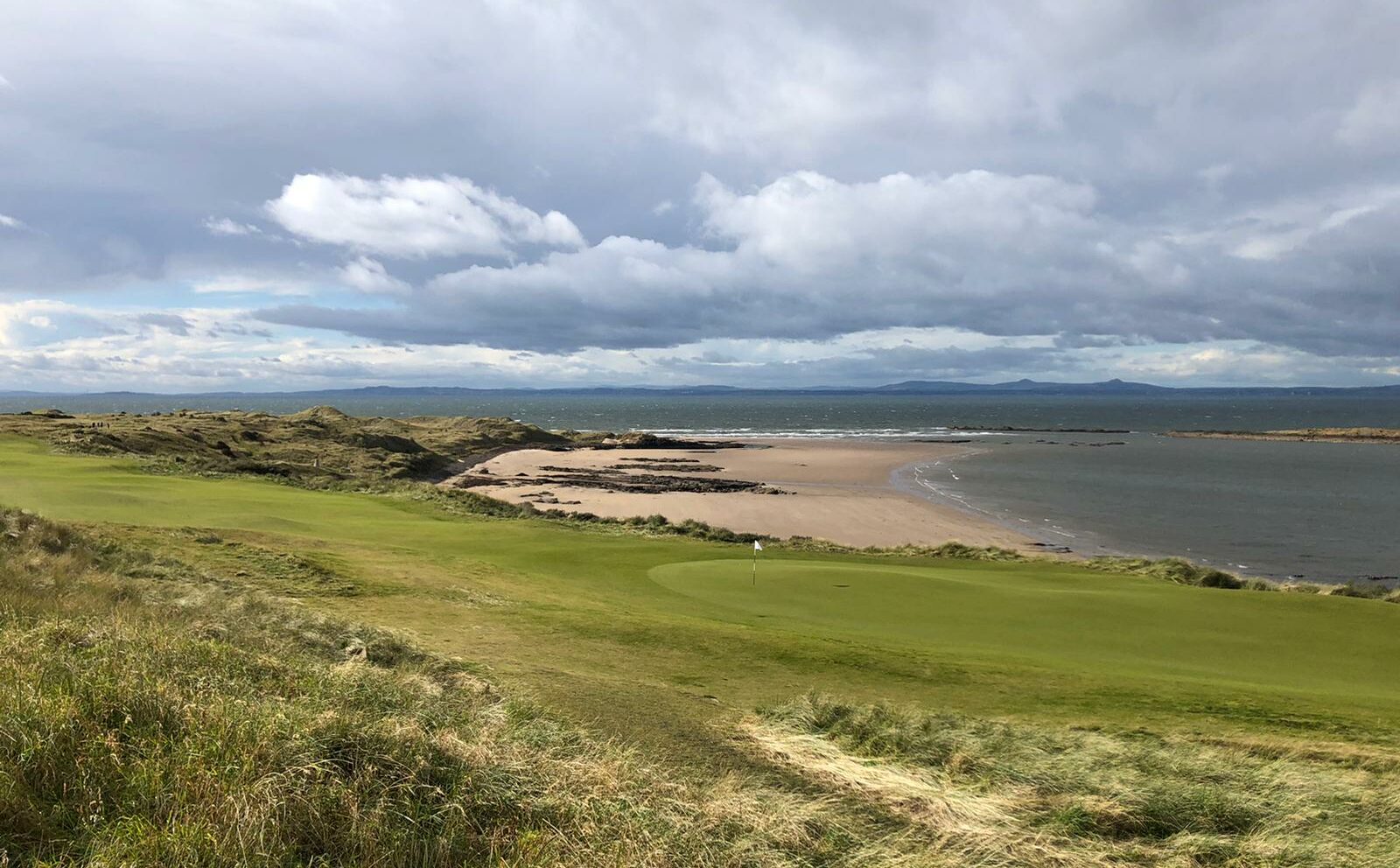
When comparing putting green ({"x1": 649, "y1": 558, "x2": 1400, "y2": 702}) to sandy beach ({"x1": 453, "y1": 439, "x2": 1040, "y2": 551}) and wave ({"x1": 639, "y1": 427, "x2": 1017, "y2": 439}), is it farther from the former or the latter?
wave ({"x1": 639, "y1": 427, "x2": 1017, "y2": 439})

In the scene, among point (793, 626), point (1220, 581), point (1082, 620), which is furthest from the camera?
point (1220, 581)

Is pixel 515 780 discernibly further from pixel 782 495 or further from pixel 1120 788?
pixel 782 495

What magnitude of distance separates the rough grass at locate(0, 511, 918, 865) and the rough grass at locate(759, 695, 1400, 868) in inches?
41.9

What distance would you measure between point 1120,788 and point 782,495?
136 ft

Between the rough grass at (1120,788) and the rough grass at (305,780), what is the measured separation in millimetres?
1065

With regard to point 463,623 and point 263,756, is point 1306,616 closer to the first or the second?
point 463,623

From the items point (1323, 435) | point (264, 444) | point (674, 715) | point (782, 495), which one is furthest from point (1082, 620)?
point (1323, 435)

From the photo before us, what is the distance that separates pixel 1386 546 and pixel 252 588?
39.7 meters

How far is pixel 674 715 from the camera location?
6633 millimetres

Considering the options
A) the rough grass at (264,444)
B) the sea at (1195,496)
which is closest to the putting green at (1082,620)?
the sea at (1195,496)

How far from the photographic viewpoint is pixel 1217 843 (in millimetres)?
4645

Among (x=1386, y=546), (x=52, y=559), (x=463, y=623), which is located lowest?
(x=1386, y=546)

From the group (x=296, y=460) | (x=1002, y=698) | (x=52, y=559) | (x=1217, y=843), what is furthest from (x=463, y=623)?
(x=296, y=460)

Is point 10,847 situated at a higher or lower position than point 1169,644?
higher
